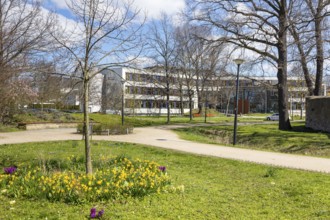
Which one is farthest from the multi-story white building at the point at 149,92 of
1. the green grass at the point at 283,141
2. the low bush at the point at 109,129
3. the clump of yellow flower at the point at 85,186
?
the clump of yellow flower at the point at 85,186

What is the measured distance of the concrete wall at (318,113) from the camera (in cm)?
2142

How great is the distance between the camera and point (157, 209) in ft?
16.3

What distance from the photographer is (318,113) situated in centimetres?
2238

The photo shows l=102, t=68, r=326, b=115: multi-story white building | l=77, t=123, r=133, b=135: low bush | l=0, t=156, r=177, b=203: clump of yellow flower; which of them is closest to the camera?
l=0, t=156, r=177, b=203: clump of yellow flower

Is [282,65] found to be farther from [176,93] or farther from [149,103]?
[149,103]

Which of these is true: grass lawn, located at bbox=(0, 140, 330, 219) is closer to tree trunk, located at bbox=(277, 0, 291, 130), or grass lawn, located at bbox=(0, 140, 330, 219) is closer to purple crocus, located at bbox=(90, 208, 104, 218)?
purple crocus, located at bbox=(90, 208, 104, 218)

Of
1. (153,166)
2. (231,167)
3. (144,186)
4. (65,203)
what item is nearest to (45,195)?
(65,203)

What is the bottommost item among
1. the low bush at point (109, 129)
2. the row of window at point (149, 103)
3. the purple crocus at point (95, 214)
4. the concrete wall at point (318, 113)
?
the purple crocus at point (95, 214)

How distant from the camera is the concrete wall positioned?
2142cm

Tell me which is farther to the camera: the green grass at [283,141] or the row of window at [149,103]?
the row of window at [149,103]

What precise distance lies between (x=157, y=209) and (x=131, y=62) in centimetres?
320

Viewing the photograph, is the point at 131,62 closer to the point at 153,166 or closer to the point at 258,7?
the point at 153,166

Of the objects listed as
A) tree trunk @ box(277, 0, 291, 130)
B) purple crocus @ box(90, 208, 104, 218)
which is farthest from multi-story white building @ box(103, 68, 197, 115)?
purple crocus @ box(90, 208, 104, 218)

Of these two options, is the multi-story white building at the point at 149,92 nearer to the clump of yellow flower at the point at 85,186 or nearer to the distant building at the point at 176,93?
the distant building at the point at 176,93
